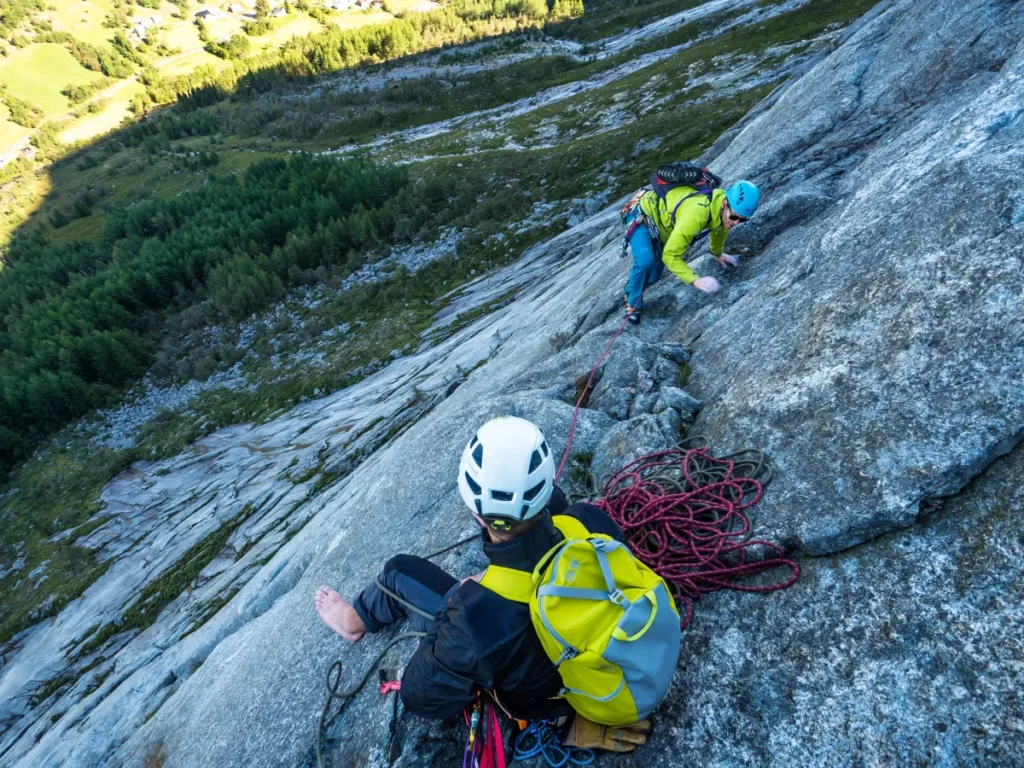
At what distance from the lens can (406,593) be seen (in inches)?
219

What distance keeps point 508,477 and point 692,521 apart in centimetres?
230

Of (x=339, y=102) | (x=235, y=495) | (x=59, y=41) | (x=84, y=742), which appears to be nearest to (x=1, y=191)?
(x=339, y=102)

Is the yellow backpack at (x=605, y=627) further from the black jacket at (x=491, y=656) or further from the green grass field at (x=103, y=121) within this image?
the green grass field at (x=103, y=121)

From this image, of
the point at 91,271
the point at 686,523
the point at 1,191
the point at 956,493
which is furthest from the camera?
the point at 1,191

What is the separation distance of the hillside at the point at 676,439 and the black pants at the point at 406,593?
0.45 m

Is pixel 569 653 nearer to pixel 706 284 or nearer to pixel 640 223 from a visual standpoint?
pixel 706 284

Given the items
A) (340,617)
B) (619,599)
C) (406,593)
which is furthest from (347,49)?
(619,599)

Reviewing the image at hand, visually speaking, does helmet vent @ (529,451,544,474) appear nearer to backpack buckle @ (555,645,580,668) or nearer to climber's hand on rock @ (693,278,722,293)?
backpack buckle @ (555,645,580,668)

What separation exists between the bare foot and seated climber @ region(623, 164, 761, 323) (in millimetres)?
7106

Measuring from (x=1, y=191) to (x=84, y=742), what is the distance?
144 metres

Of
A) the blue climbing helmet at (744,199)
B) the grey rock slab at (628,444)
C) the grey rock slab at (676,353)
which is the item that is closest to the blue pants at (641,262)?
the grey rock slab at (676,353)

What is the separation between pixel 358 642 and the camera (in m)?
6.18

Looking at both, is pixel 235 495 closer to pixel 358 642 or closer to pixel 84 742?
pixel 84 742

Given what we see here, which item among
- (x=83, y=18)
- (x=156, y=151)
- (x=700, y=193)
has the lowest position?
(x=156, y=151)
